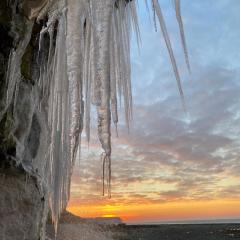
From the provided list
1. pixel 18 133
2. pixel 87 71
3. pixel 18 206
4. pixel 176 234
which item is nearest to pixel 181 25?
pixel 87 71

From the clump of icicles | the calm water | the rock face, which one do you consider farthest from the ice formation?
the calm water

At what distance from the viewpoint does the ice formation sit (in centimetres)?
396

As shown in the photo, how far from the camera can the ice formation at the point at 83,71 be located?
156 inches

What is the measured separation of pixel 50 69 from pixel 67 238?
32815 millimetres

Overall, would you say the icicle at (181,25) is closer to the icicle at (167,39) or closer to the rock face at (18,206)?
the icicle at (167,39)

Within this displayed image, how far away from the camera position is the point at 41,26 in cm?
672

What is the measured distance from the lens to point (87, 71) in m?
5.22

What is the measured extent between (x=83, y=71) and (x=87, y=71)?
0.22m

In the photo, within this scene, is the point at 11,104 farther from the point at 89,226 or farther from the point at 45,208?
the point at 89,226

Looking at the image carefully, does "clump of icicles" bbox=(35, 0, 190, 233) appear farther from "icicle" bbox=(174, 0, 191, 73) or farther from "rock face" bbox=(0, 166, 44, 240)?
"rock face" bbox=(0, 166, 44, 240)

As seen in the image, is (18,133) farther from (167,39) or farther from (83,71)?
(167,39)

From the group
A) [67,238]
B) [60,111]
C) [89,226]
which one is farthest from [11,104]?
[89,226]

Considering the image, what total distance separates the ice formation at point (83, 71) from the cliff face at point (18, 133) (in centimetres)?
12

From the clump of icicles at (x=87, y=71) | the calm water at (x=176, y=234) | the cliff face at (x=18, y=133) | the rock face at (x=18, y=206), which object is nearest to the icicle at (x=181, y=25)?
the clump of icicles at (x=87, y=71)
